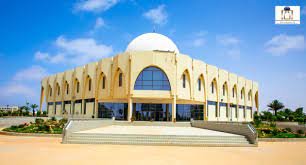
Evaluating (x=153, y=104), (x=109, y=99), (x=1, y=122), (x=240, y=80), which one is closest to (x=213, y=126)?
(x=153, y=104)

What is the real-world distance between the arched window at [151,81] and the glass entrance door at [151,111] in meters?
5.20

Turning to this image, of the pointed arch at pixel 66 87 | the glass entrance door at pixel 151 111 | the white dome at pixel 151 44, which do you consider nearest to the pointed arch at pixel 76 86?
the pointed arch at pixel 66 87

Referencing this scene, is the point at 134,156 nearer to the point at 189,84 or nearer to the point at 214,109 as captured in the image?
the point at 189,84

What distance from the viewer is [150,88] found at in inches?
1280

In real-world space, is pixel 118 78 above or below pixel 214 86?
above

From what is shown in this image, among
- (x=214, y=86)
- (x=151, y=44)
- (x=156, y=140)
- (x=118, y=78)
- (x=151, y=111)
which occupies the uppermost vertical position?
(x=151, y=44)

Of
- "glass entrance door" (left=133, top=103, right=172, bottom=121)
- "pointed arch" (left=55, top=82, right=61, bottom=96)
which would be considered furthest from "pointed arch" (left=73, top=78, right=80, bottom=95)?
"glass entrance door" (left=133, top=103, right=172, bottom=121)

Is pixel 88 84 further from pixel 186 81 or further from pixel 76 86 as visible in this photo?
pixel 186 81

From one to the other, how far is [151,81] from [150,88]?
0.94 m

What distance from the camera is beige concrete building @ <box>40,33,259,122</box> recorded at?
3238 cm

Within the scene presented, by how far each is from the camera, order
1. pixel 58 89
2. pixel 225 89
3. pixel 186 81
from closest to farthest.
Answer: pixel 186 81 < pixel 225 89 < pixel 58 89

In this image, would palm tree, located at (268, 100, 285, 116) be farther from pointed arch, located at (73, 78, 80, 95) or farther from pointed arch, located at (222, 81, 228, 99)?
pointed arch, located at (73, 78, 80, 95)

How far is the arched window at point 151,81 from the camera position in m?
32.4

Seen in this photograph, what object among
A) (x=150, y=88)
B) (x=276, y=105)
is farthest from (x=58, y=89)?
(x=276, y=105)
